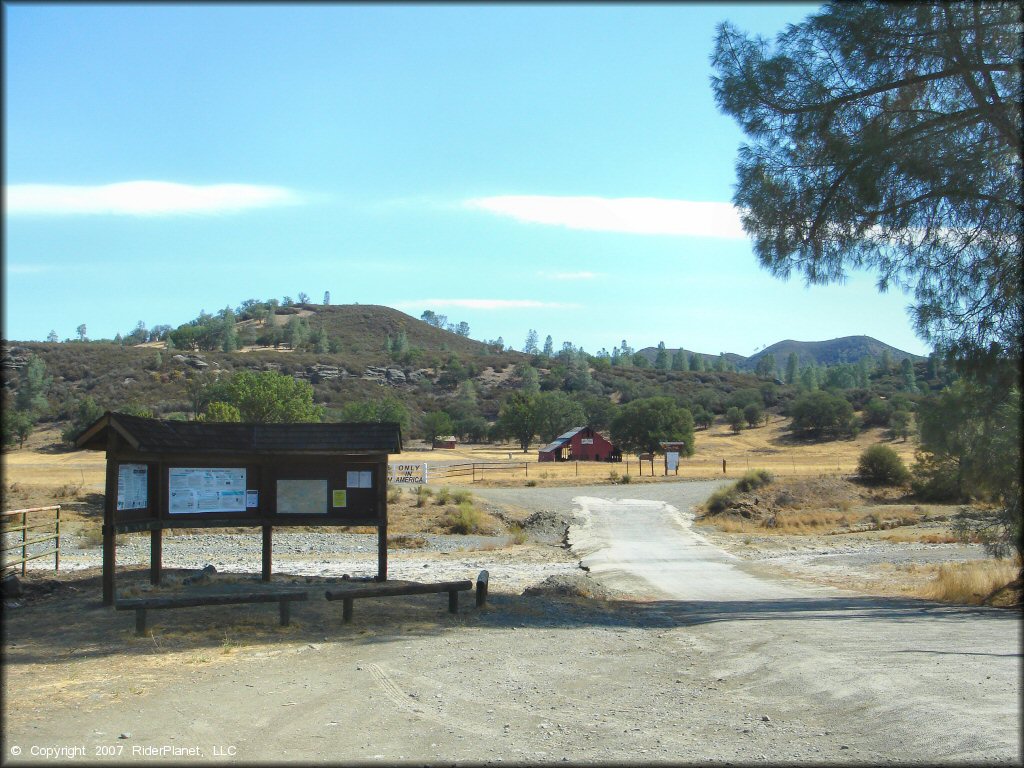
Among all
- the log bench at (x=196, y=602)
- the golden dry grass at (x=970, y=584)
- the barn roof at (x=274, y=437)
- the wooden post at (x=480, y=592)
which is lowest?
the golden dry grass at (x=970, y=584)

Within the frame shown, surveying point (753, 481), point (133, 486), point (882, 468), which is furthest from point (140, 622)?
point (882, 468)

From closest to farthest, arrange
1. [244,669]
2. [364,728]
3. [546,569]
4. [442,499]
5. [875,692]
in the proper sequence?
[364,728] < [875,692] < [244,669] < [546,569] < [442,499]

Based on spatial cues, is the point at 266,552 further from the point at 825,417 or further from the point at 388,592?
the point at 825,417

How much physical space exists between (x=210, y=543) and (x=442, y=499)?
1168cm

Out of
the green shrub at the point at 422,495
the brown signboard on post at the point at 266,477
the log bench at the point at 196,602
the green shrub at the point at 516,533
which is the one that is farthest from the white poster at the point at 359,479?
the green shrub at the point at 422,495

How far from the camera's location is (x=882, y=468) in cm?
4609

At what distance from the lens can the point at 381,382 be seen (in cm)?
11331

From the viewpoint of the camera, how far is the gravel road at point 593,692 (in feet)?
21.2

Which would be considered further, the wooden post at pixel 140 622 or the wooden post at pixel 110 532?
the wooden post at pixel 110 532

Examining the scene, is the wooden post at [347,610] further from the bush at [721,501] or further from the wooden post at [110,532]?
the bush at [721,501]

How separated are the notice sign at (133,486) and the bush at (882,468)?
40368 mm

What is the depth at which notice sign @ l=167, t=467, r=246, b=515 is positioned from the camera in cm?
1399

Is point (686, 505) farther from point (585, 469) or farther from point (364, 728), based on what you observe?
point (364, 728)

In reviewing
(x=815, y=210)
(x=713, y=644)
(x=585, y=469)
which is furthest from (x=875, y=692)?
(x=585, y=469)
